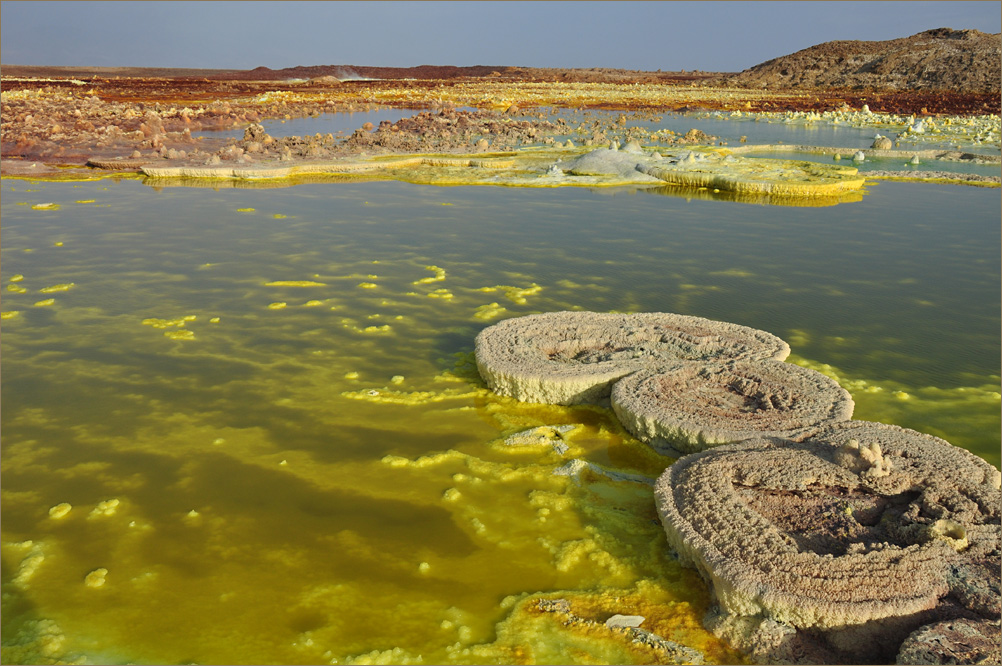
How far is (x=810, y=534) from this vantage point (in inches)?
97.1

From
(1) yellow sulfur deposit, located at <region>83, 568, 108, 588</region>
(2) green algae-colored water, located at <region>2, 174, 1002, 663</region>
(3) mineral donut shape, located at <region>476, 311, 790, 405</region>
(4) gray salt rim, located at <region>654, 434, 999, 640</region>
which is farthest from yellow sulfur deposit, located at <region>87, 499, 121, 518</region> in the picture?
(4) gray salt rim, located at <region>654, 434, 999, 640</region>

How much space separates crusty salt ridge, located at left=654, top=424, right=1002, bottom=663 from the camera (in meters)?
2.10

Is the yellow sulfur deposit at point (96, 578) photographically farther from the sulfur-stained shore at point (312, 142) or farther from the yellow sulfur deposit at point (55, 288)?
the sulfur-stained shore at point (312, 142)

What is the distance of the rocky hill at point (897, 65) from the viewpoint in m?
36.1

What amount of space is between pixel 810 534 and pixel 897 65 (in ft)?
Answer: 153

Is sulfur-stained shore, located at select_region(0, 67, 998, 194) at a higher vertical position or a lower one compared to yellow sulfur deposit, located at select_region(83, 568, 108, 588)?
higher

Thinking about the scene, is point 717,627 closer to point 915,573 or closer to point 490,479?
point 915,573

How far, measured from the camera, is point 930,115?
2269 cm

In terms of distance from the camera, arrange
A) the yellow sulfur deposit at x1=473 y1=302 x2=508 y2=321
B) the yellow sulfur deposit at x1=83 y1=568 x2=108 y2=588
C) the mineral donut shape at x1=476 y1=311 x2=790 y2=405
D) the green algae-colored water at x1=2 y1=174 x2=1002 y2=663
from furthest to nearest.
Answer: the yellow sulfur deposit at x1=473 y1=302 x2=508 y2=321 < the mineral donut shape at x1=476 y1=311 x2=790 y2=405 < the yellow sulfur deposit at x1=83 y1=568 x2=108 y2=588 < the green algae-colored water at x1=2 y1=174 x2=1002 y2=663

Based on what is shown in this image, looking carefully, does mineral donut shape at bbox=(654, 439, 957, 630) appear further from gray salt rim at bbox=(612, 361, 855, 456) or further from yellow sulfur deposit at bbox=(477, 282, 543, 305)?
yellow sulfur deposit at bbox=(477, 282, 543, 305)

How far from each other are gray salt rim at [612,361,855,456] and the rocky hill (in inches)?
1441

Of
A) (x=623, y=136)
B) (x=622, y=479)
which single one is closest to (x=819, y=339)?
(x=622, y=479)

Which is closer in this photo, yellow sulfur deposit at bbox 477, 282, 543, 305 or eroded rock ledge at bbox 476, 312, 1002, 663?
eroded rock ledge at bbox 476, 312, 1002, 663

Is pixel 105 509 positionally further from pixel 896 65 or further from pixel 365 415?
pixel 896 65
